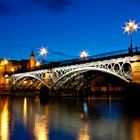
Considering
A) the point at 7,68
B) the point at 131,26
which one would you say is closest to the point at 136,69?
the point at 131,26

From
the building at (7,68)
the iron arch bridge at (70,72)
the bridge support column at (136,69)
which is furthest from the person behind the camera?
the building at (7,68)

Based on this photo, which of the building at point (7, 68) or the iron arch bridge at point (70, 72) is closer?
the iron arch bridge at point (70, 72)

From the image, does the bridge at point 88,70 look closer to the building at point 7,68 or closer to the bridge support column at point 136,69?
the bridge support column at point 136,69

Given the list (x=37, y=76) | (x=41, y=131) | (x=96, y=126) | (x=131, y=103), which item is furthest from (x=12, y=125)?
(x=37, y=76)

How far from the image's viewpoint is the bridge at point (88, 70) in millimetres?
59312

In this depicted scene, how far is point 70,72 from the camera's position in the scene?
7856 centimetres

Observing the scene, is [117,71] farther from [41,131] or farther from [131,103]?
[41,131]

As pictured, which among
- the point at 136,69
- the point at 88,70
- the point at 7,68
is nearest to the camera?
the point at 136,69

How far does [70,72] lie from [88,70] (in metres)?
5.27

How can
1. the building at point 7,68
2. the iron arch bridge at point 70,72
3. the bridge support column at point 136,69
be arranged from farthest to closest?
the building at point 7,68, the iron arch bridge at point 70,72, the bridge support column at point 136,69

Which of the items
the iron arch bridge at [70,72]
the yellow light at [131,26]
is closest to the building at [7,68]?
the iron arch bridge at [70,72]

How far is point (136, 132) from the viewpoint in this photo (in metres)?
23.0

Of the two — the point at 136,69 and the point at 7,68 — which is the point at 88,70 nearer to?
the point at 136,69

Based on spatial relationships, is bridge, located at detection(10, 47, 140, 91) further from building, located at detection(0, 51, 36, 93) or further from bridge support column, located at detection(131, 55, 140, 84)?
building, located at detection(0, 51, 36, 93)
